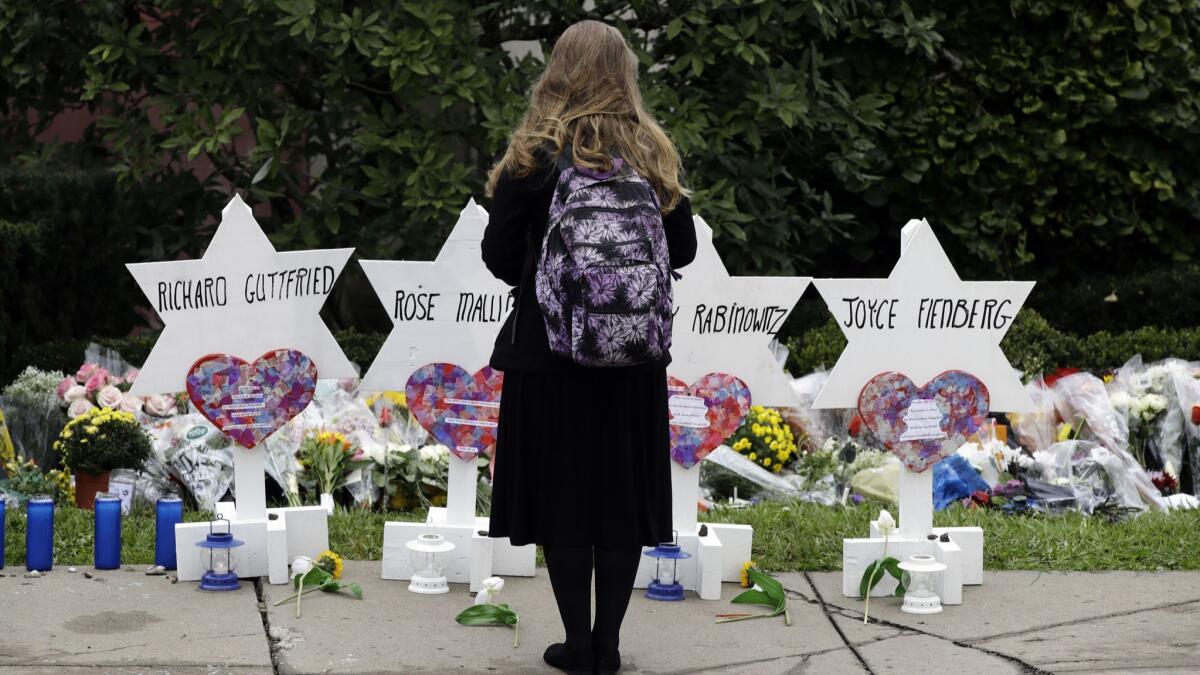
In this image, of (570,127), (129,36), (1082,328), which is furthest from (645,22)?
(570,127)

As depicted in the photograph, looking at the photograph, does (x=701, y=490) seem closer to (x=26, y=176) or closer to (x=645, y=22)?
(x=645, y=22)

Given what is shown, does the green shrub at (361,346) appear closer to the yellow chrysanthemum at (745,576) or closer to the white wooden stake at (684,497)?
the white wooden stake at (684,497)

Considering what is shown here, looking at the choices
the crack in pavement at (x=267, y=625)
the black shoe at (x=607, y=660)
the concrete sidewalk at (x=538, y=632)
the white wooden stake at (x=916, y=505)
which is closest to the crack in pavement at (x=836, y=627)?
the concrete sidewalk at (x=538, y=632)

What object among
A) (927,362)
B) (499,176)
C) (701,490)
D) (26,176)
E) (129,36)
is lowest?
(701,490)

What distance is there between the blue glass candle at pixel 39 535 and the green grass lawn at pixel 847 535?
5.4 inches

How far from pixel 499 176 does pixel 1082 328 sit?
17.9 feet

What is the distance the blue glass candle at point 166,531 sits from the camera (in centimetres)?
493

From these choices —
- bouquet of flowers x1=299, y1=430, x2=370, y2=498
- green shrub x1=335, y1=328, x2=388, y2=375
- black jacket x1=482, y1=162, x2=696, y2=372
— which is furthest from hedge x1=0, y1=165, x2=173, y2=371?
Result: black jacket x1=482, y1=162, x2=696, y2=372

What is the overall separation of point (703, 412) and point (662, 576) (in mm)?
533

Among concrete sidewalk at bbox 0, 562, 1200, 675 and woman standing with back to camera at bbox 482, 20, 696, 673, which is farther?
concrete sidewalk at bbox 0, 562, 1200, 675

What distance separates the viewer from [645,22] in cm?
743

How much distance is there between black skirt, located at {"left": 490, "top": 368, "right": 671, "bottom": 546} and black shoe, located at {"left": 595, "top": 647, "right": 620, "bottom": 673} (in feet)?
1.03

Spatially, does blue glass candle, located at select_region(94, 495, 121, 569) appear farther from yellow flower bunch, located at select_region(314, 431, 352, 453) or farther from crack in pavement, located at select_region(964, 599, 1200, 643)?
crack in pavement, located at select_region(964, 599, 1200, 643)

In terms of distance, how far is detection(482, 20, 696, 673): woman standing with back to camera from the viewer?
366 cm
